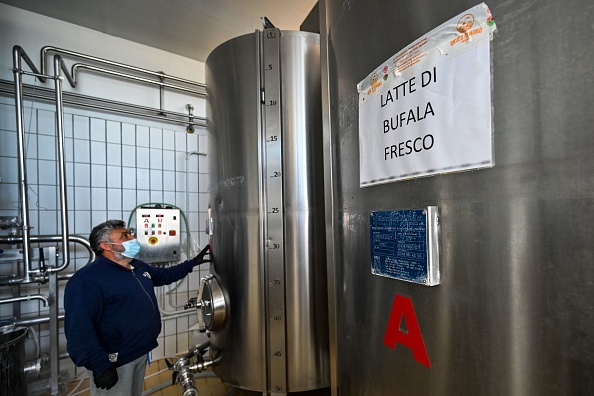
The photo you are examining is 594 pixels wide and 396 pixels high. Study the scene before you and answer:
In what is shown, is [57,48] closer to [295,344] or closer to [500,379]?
[295,344]

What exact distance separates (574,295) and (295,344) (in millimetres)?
1056

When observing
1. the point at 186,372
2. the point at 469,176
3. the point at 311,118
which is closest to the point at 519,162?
the point at 469,176

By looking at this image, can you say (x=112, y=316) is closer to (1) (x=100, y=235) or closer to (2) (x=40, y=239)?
(1) (x=100, y=235)

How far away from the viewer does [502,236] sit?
1.32ft

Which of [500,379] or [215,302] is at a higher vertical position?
[500,379]

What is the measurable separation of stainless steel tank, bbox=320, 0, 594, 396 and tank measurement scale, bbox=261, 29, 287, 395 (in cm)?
68

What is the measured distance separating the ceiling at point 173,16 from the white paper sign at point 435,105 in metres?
1.92

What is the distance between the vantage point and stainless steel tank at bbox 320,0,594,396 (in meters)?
0.33

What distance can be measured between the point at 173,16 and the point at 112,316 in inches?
79.1

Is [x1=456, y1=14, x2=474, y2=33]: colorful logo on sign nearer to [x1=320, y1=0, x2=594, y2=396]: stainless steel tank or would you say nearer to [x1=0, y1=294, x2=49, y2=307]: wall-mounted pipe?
[x1=320, y1=0, x2=594, y2=396]: stainless steel tank

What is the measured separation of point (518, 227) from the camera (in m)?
0.39

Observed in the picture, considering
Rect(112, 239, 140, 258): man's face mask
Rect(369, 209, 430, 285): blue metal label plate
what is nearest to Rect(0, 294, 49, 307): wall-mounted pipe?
Rect(112, 239, 140, 258): man's face mask

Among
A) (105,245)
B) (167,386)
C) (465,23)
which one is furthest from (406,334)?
(167,386)

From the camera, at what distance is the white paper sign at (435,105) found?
0.42 metres
